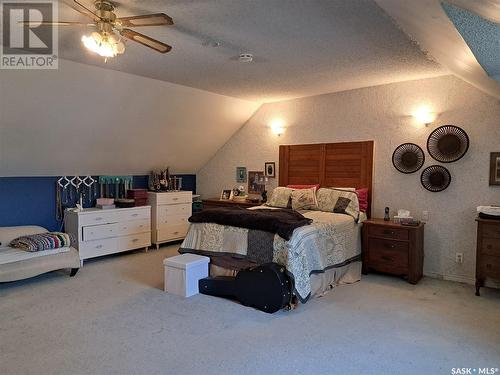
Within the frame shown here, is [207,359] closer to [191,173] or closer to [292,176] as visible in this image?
[292,176]

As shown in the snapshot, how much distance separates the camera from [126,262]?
485cm

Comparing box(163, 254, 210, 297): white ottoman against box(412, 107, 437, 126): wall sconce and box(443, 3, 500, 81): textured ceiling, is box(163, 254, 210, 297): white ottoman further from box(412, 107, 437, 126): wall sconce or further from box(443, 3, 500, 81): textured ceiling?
box(412, 107, 437, 126): wall sconce


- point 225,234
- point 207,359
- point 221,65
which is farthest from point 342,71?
point 207,359

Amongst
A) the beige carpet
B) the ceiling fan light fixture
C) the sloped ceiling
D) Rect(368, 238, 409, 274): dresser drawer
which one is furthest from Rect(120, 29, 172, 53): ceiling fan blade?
Rect(368, 238, 409, 274): dresser drawer

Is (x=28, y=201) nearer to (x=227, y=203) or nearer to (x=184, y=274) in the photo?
(x=184, y=274)

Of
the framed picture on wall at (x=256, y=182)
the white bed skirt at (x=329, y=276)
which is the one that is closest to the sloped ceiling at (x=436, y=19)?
the white bed skirt at (x=329, y=276)

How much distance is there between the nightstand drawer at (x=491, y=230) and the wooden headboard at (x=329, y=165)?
1434 mm

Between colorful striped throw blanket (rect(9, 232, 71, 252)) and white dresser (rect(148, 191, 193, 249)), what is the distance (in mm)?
1570

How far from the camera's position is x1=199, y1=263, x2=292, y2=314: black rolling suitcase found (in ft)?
10.3

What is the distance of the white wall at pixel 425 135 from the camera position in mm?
3961

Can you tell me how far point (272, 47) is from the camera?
3195 mm

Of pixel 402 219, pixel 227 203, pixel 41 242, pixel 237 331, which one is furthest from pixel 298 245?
pixel 41 242

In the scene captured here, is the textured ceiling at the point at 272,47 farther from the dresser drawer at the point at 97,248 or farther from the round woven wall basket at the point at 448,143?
the dresser drawer at the point at 97,248

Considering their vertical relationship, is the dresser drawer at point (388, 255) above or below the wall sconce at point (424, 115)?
below
